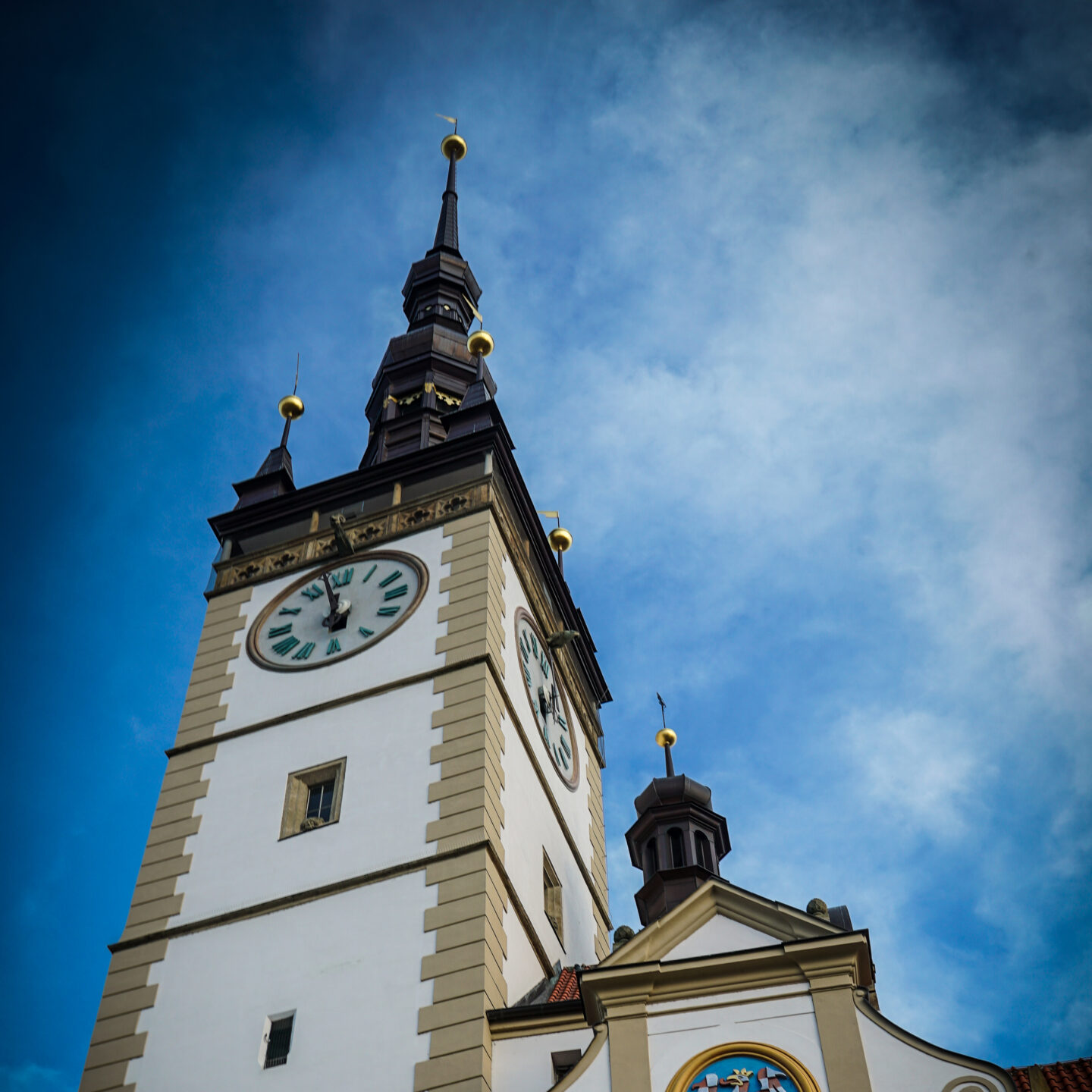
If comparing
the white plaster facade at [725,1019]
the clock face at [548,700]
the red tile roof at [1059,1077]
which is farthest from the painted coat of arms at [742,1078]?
the clock face at [548,700]

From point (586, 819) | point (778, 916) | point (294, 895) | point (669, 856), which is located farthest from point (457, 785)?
point (669, 856)

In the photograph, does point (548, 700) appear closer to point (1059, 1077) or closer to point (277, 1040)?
point (277, 1040)

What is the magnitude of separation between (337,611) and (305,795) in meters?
3.31

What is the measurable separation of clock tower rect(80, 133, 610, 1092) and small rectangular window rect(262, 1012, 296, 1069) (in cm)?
3

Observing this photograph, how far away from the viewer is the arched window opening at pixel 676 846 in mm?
25562

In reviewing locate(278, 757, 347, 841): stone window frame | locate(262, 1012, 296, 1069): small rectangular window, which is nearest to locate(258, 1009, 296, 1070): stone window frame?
locate(262, 1012, 296, 1069): small rectangular window

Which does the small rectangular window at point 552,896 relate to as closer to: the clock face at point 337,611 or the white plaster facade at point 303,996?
the white plaster facade at point 303,996

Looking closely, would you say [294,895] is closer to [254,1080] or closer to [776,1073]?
[254,1080]

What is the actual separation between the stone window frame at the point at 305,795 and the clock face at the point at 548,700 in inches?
136

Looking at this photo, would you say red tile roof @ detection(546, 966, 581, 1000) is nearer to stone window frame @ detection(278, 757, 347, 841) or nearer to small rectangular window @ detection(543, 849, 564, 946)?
small rectangular window @ detection(543, 849, 564, 946)

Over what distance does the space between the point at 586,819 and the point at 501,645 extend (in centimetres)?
411

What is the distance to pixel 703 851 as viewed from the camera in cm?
2595

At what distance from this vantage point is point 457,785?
1844 cm

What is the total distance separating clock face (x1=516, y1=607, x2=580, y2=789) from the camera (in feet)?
73.7
